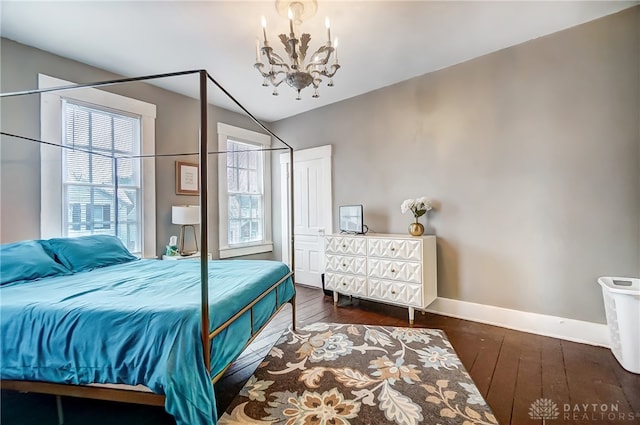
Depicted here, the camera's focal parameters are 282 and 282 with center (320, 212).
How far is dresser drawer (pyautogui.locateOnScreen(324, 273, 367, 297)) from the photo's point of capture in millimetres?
3438

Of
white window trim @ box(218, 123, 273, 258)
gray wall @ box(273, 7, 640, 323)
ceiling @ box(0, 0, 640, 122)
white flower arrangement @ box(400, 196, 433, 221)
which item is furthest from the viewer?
white window trim @ box(218, 123, 273, 258)

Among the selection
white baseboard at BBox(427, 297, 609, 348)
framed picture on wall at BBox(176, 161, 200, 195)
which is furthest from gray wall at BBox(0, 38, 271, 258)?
white baseboard at BBox(427, 297, 609, 348)

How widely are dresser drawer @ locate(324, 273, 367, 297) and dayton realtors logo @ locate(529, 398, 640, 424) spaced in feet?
6.24

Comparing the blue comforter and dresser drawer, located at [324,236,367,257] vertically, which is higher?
dresser drawer, located at [324,236,367,257]

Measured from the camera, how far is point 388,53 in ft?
9.48

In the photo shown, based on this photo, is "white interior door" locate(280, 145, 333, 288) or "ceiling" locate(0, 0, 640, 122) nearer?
"ceiling" locate(0, 0, 640, 122)

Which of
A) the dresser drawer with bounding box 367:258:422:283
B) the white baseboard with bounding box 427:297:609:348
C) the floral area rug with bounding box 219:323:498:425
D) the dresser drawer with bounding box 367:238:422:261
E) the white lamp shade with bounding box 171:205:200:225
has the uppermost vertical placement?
the white lamp shade with bounding box 171:205:200:225

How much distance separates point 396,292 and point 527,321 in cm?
125

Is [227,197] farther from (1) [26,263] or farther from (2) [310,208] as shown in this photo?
(1) [26,263]

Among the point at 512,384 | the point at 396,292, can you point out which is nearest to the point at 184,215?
the point at 396,292

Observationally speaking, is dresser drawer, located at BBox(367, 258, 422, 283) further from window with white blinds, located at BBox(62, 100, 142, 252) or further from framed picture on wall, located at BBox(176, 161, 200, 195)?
window with white blinds, located at BBox(62, 100, 142, 252)

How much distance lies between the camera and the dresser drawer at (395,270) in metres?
3.01

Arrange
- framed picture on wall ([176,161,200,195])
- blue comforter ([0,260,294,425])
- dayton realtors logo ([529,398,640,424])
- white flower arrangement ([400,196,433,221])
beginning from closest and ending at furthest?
blue comforter ([0,260,294,425])
dayton realtors logo ([529,398,640,424])
white flower arrangement ([400,196,433,221])
framed picture on wall ([176,161,200,195])

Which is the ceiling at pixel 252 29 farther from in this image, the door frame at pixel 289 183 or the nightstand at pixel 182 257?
the nightstand at pixel 182 257
